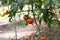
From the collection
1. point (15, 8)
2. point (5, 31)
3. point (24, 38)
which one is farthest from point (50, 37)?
point (15, 8)

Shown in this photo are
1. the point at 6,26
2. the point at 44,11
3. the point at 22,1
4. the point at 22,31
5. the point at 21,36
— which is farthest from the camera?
the point at 6,26

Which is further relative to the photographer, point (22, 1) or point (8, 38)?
point (8, 38)

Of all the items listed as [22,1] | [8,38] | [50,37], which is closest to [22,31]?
[8,38]

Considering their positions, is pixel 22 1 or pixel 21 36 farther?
pixel 21 36

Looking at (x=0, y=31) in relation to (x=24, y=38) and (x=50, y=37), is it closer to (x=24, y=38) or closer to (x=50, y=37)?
(x=24, y=38)

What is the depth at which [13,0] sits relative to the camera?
142 cm

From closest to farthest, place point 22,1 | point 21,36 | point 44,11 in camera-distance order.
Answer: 1. point 22,1
2. point 44,11
3. point 21,36

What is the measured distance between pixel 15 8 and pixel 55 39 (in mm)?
3046

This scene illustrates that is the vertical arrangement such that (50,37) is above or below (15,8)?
below

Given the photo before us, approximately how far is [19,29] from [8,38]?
2.23ft

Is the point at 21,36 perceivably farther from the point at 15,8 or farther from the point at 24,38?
the point at 15,8

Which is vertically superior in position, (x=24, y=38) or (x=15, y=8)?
(x=15, y=8)

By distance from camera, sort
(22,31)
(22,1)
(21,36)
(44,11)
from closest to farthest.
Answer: (22,1) < (44,11) < (21,36) < (22,31)

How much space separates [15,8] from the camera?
4.92 feet
